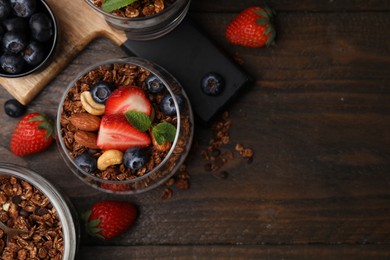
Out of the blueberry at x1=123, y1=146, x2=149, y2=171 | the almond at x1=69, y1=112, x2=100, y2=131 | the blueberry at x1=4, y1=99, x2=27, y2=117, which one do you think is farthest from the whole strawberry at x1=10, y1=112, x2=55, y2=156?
the blueberry at x1=123, y1=146, x2=149, y2=171

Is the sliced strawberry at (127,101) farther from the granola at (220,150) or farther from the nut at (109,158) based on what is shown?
the granola at (220,150)

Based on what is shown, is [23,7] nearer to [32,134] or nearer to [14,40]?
[14,40]

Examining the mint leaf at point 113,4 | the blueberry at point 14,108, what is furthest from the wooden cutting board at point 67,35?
the mint leaf at point 113,4

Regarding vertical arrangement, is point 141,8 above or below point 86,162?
above

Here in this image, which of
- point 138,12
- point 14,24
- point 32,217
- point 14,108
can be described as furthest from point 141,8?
point 32,217

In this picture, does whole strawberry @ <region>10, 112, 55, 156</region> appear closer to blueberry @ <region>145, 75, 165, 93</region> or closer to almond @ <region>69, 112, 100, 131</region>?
almond @ <region>69, 112, 100, 131</region>

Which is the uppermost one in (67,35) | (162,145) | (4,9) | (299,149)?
(4,9)

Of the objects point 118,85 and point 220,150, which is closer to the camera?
point 118,85
